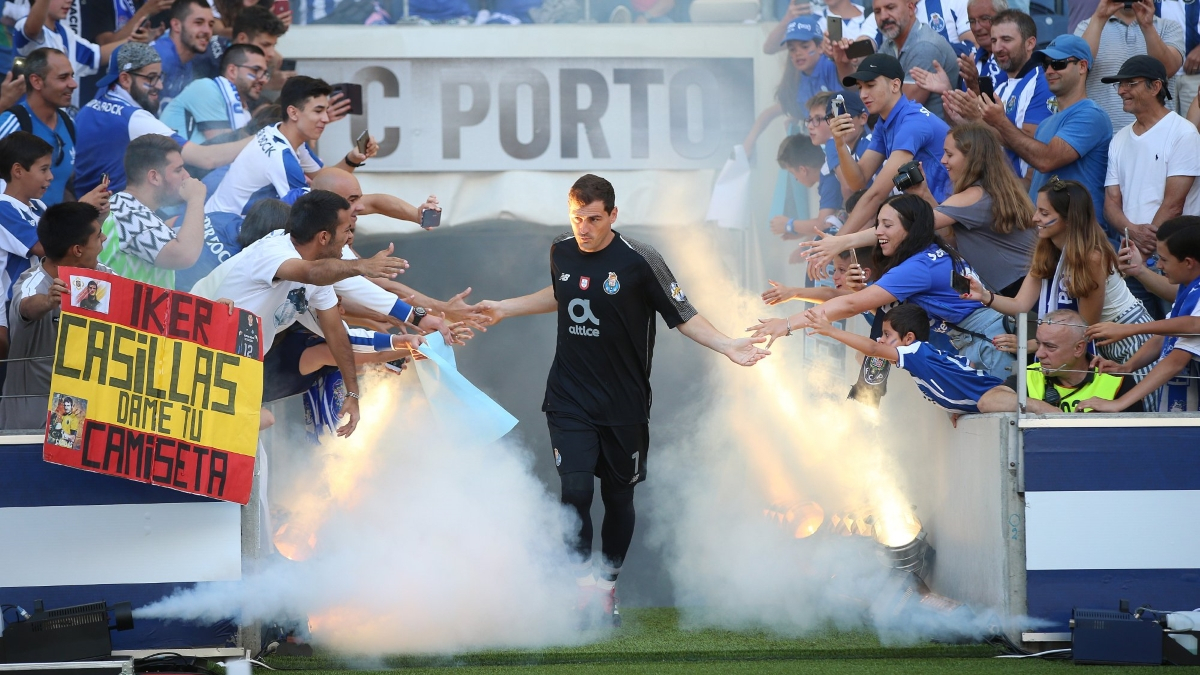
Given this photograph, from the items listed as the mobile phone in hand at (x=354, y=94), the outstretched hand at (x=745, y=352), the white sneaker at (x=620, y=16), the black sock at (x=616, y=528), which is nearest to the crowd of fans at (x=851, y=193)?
the outstretched hand at (x=745, y=352)

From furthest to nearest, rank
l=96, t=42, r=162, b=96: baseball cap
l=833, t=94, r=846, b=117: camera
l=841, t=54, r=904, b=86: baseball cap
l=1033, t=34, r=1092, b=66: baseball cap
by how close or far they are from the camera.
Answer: l=96, t=42, r=162, b=96: baseball cap
l=833, t=94, r=846, b=117: camera
l=841, t=54, r=904, b=86: baseball cap
l=1033, t=34, r=1092, b=66: baseball cap

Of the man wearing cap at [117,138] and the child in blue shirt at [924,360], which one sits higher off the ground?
the man wearing cap at [117,138]

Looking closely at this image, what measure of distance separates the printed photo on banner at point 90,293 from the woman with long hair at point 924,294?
272 centimetres

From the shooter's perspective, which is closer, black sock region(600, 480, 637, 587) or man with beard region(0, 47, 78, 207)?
black sock region(600, 480, 637, 587)

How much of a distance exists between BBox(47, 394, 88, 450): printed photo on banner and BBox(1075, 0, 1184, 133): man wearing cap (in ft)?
18.1

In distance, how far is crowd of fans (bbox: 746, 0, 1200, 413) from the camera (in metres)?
5.11

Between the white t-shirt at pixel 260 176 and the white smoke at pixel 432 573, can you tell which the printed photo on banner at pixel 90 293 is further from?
the white t-shirt at pixel 260 176

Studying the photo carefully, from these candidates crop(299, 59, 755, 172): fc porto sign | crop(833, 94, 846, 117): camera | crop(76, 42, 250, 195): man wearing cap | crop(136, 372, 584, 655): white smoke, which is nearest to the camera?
crop(136, 372, 584, 655): white smoke

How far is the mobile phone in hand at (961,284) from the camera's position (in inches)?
207

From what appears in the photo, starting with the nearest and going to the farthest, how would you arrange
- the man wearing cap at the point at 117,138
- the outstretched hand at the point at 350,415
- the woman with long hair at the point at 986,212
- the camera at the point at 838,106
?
the outstretched hand at the point at 350,415
the woman with long hair at the point at 986,212
the camera at the point at 838,106
the man wearing cap at the point at 117,138

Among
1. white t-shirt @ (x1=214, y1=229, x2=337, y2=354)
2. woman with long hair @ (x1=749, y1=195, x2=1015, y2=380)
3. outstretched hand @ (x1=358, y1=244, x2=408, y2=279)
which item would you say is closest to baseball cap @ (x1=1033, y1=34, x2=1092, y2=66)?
woman with long hair @ (x1=749, y1=195, x2=1015, y2=380)

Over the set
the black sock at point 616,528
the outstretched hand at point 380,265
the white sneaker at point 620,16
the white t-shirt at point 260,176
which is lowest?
the black sock at point 616,528

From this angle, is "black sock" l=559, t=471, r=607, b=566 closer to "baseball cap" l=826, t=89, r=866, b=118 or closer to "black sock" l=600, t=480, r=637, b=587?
"black sock" l=600, t=480, r=637, b=587

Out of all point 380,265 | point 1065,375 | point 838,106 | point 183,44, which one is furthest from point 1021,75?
point 183,44
